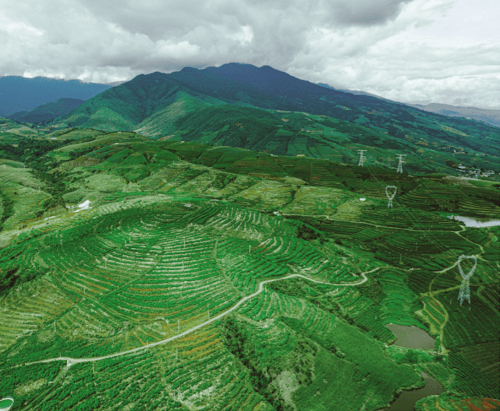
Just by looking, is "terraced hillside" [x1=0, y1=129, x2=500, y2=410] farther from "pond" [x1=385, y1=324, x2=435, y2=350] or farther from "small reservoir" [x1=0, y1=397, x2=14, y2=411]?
"pond" [x1=385, y1=324, x2=435, y2=350]

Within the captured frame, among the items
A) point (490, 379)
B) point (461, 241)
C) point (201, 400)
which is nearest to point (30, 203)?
point (201, 400)

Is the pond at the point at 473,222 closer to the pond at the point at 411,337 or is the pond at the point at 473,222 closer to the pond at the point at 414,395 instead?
the pond at the point at 411,337

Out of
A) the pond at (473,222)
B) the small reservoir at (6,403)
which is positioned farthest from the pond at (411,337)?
the pond at (473,222)

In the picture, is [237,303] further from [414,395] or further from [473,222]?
[473,222]

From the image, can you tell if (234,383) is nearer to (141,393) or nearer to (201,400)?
(201,400)

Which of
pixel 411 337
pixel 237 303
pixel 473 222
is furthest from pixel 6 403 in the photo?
pixel 473 222

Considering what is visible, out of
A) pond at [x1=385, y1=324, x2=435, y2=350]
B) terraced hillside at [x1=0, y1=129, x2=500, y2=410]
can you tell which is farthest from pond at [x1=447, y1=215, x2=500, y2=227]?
pond at [x1=385, y1=324, x2=435, y2=350]
